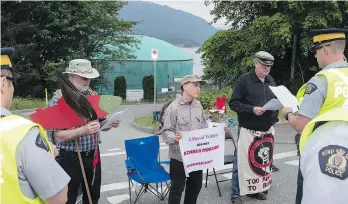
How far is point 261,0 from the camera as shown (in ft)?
61.4

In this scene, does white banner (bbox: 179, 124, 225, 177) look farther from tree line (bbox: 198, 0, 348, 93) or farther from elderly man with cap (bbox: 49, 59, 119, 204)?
tree line (bbox: 198, 0, 348, 93)

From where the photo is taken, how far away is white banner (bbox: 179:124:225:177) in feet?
13.7

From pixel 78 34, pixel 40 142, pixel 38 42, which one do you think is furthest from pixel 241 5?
pixel 40 142

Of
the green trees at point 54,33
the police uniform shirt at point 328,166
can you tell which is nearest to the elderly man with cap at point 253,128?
the police uniform shirt at point 328,166

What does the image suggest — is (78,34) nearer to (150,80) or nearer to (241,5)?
(150,80)

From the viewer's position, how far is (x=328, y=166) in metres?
1.47

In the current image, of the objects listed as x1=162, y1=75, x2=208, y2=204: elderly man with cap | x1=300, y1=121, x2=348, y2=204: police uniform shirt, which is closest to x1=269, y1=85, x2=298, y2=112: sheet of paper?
x1=162, y1=75, x2=208, y2=204: elderly man with cap

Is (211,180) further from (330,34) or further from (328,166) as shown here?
(328,166)

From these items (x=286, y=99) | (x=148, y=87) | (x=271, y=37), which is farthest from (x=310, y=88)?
(x=148, y=87)

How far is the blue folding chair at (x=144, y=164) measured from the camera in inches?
188

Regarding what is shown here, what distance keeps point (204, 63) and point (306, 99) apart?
766 inches

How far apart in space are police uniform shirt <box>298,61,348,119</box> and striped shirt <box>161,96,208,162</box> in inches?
67.0

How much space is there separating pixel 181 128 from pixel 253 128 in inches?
49.1

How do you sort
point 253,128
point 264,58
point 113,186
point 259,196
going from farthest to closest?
1. point 113,186
2. point 259,196
3. point 253,128
4. point 264,58
